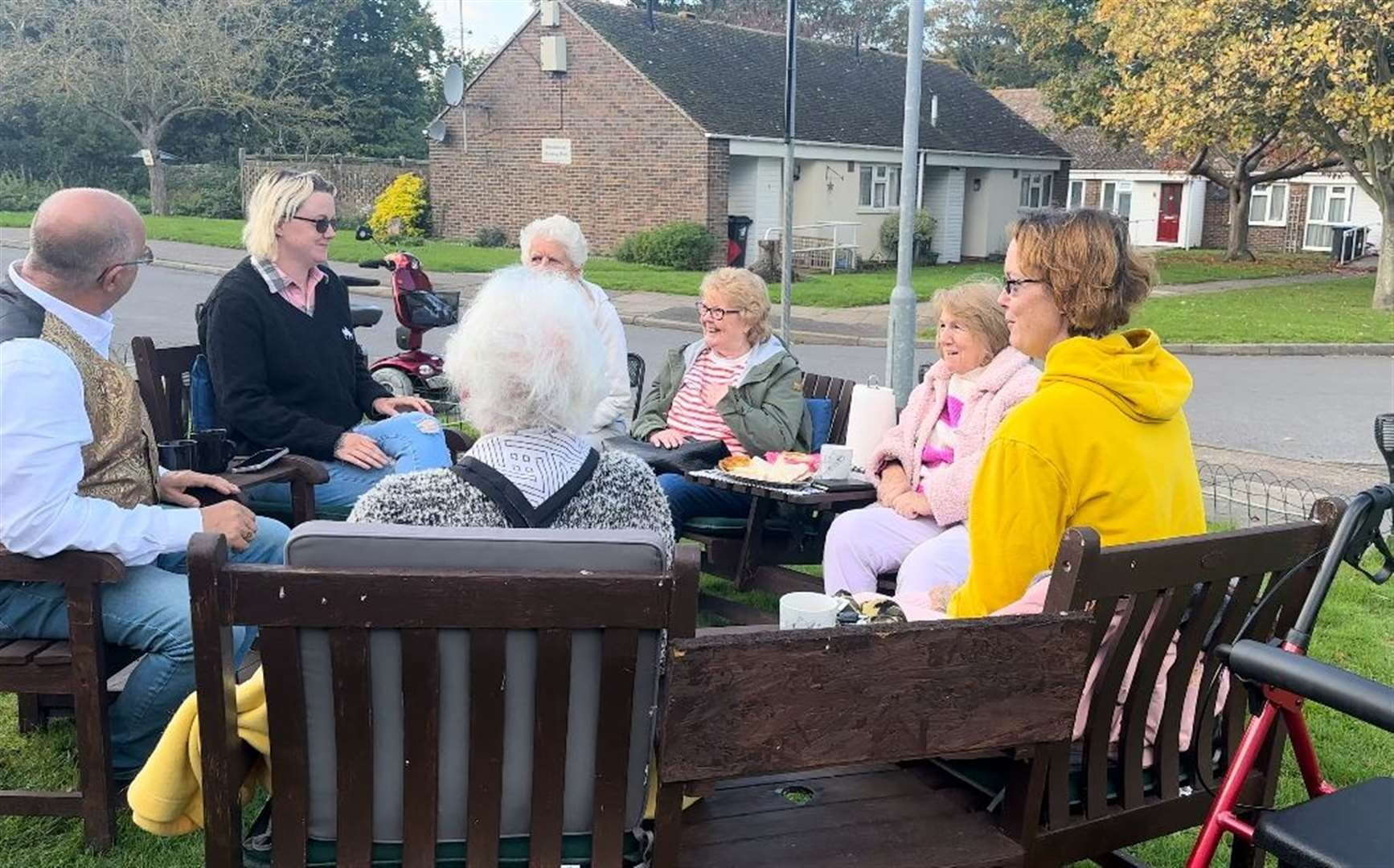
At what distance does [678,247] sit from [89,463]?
21730 mm

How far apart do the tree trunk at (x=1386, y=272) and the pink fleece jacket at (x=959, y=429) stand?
18971mm

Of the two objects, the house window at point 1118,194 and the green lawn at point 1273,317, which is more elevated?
the house window at point 1118,194

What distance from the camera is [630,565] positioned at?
2.00 meters

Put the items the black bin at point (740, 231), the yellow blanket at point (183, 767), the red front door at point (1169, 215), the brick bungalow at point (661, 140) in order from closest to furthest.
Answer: the yellow blanket at point (183, 767) < the black bin at point (740, 231) < the brick bungalow at point (661, 140) < the red front door at point (1169, 215)

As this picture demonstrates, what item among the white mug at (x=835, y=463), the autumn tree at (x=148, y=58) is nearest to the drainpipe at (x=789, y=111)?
the white mug at (x=835, y=463)

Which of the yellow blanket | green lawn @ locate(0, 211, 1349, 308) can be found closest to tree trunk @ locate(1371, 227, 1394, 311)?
Answer: green lawn @ locate(0, 211, 1349, 308)

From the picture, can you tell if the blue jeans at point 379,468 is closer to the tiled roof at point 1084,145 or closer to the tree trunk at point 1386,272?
the tree trunk at point 1386,272

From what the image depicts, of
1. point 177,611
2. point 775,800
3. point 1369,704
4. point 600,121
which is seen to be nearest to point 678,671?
point 775,800

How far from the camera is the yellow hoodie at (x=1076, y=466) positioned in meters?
2.60

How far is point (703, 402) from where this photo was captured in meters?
5.33

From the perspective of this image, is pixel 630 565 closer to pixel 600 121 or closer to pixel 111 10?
pixel 600 121

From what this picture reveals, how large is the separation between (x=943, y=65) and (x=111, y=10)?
83.3ft

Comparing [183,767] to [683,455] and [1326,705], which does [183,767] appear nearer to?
[1326,705]

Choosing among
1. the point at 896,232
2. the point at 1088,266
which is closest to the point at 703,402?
the point at 1088,266
